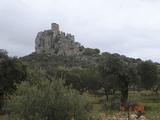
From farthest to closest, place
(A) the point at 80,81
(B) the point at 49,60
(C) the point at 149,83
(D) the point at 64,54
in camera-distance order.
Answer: (D) the point at 64,54, (B) the point at 49,60, (A) the point at 80,81, (C) the point at 149,83

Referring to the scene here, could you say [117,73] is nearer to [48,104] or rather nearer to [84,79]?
[84,79]

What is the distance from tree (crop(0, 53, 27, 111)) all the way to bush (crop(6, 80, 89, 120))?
A: 107ft

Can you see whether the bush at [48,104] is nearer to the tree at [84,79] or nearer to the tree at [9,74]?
the tree at [9,74]

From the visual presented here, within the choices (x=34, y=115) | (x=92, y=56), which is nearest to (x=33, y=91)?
(x=34, y=115)

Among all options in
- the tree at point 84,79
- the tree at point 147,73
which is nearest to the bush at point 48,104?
the tree at point 147,73

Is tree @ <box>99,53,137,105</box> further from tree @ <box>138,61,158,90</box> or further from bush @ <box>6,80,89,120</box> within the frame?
bush @ <box>6,80,89,120</box>

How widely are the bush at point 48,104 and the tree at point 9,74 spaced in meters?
32.5

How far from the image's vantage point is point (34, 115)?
1861 centimetres

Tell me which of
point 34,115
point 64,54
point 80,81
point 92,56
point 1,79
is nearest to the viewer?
point 34,115

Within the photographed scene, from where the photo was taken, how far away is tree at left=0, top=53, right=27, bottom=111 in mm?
51875

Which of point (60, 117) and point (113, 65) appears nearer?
point (60, 117)

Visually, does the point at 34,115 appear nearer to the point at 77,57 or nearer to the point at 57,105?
the point at 57,105

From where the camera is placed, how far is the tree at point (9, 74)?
51875 mm

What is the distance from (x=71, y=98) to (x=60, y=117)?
998mm
